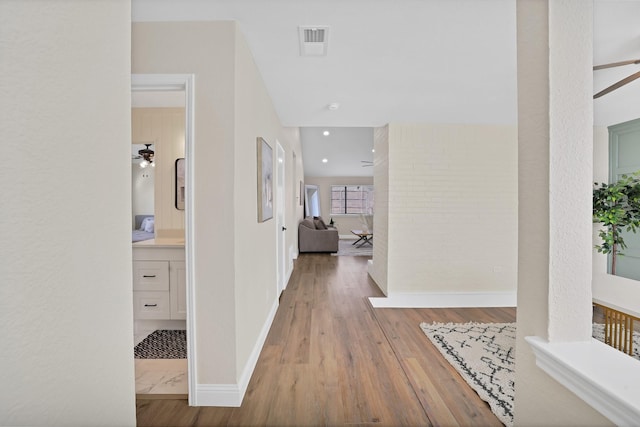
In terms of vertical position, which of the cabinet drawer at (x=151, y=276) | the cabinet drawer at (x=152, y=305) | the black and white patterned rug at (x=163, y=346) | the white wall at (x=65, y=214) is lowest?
the black and white patterned rug at (x=163, y=346)

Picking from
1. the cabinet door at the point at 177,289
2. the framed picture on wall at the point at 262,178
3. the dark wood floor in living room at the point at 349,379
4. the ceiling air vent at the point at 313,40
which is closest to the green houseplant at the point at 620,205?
the dark wood floor in living room at the point at 349,379

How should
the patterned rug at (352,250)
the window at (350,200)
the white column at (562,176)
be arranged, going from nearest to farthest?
the white column at (562,176) → the patterned rug at (352,250) → the window at (350,200)

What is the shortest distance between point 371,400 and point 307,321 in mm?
1293

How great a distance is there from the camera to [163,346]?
98.1 inches

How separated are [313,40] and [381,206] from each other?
255 cm

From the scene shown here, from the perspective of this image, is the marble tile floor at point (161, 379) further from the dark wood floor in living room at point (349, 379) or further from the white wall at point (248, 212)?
the white wall at point (248, 212)

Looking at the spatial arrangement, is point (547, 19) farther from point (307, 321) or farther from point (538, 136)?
point (307, 321)

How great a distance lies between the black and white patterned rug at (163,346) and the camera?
2.33 metres

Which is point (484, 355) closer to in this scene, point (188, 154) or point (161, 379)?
point (161, 379)

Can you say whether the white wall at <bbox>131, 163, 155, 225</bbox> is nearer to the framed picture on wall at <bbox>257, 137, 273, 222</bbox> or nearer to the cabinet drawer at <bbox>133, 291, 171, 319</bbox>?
the cabinet drawer at <bbox>133, 291, 171, 319</bbox>

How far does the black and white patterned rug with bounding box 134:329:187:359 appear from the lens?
2.33 metres

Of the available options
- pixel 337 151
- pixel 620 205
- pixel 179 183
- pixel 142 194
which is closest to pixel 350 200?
pixel 337 151

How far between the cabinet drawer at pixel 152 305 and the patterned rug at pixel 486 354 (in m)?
2.59

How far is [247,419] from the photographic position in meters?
1.62
